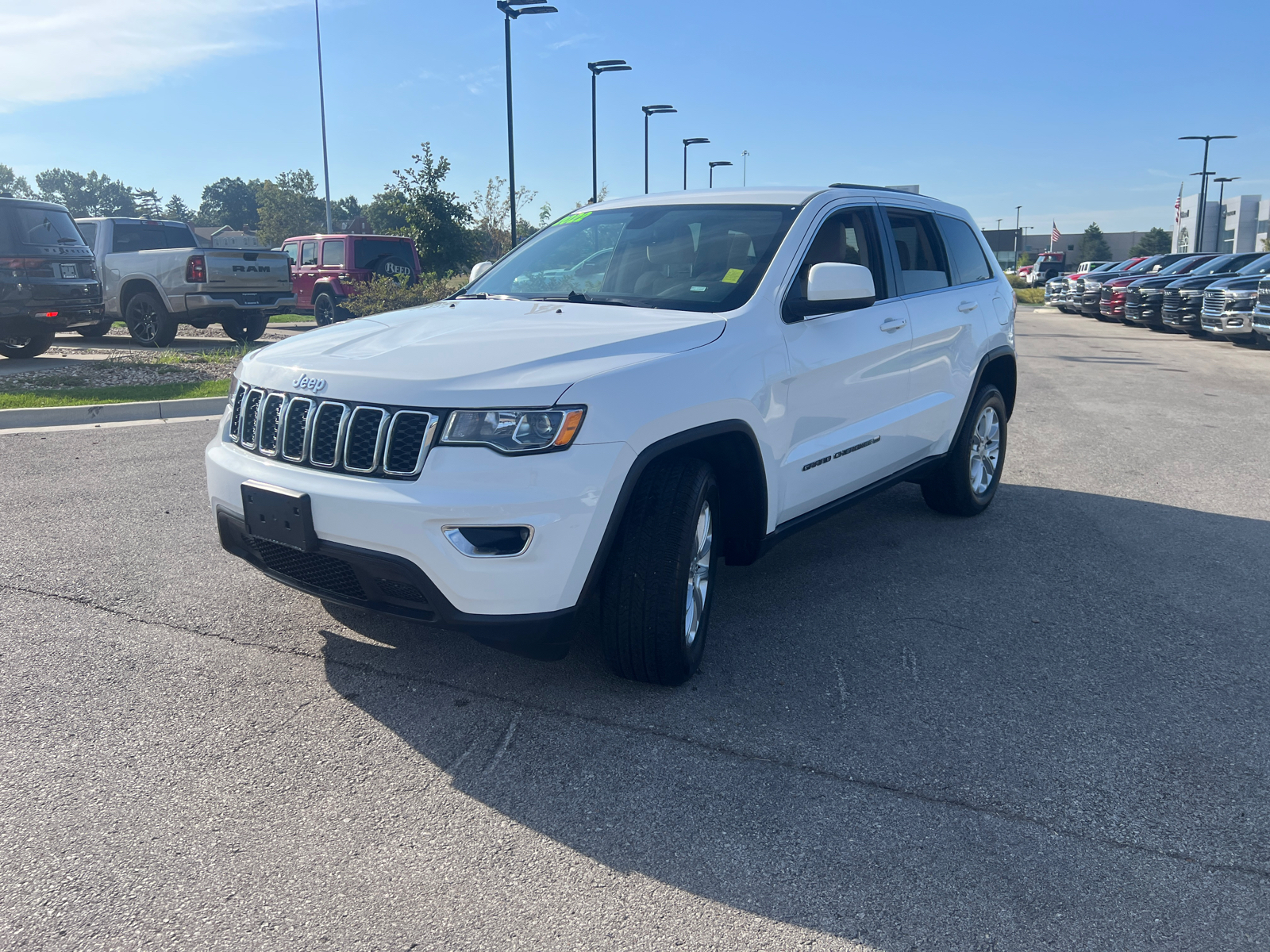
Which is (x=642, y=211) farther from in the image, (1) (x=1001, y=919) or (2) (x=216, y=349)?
(2) (x=216, y=349)

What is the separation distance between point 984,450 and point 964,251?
1207mm

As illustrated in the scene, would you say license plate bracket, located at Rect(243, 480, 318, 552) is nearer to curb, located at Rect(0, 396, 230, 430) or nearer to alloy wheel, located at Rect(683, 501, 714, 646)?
alloy wheel, located at Rect(683, 501, 714, 646)

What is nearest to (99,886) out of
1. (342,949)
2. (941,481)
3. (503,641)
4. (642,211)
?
(342,949)

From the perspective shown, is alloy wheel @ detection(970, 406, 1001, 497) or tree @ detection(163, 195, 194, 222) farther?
tree @ detection(163, 195, 194, 222)

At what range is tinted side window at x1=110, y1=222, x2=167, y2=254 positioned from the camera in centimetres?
1557

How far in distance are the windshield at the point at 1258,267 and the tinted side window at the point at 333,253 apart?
17.4 metres

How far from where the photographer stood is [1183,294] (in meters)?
22.2

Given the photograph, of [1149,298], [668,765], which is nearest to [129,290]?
[668,765]

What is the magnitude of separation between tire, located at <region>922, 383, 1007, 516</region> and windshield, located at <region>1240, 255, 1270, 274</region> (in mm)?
16507

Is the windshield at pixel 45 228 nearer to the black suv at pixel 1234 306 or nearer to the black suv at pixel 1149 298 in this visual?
the black suv at pixel 1234 306

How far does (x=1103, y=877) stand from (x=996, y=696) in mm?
1090

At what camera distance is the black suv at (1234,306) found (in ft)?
62.3

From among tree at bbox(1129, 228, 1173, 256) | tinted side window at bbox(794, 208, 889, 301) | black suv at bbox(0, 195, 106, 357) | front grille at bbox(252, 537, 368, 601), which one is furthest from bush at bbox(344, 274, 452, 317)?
tree at bbox(1129, 228, 1173, 256)

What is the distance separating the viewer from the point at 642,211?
15.8ft
